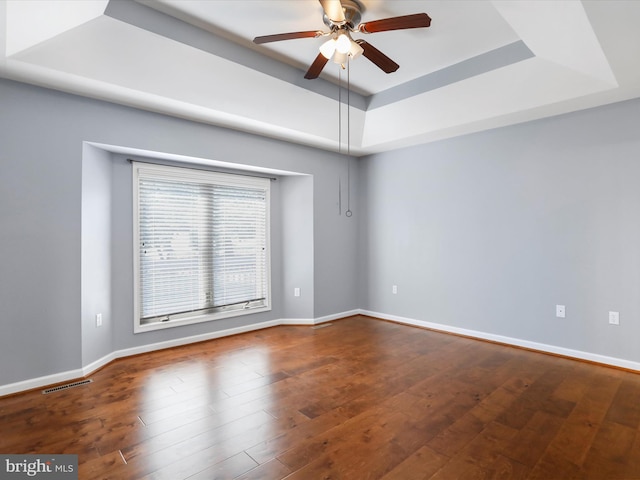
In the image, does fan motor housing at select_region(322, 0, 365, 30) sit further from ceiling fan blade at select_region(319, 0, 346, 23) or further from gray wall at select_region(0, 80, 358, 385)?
gray wall at select_region(0, 80, 358, 385)

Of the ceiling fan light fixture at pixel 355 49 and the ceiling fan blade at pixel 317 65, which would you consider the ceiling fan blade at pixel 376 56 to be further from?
→ the ceiling fan blade at pixel 317 65

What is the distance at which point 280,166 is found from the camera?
4.23m

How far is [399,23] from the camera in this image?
2.07m

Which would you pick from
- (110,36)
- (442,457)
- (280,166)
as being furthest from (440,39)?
(442,457)

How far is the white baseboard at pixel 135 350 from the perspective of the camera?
2571 mm

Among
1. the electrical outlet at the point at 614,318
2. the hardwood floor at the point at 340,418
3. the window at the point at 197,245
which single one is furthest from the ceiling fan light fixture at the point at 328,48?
the electrical outlet at the point at 614,318

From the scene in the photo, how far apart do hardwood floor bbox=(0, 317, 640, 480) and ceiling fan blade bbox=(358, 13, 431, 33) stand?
2.57 meters

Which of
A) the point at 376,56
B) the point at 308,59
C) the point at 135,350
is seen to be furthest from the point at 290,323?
the point at 376,56

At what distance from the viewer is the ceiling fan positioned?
2035mm

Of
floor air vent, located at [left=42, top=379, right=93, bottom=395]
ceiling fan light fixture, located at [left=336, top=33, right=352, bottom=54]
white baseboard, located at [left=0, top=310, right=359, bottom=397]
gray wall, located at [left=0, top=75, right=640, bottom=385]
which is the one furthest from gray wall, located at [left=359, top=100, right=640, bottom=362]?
floor air vent, located at [left=42, top=379, right=93, bottom=395]

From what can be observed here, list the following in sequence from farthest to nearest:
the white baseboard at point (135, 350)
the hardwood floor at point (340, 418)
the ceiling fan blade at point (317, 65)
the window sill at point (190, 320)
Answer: the window sill at point (190, 320) < the white baseboard at point (135, 350) < the ceiling fan blade at point (317, 65) < the hardwood floor at point (340, 418)

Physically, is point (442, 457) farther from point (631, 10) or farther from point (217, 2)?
point (217, 2)

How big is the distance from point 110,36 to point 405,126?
3.06 meters

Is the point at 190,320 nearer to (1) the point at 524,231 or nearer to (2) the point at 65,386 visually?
(2) the point at 65,386
